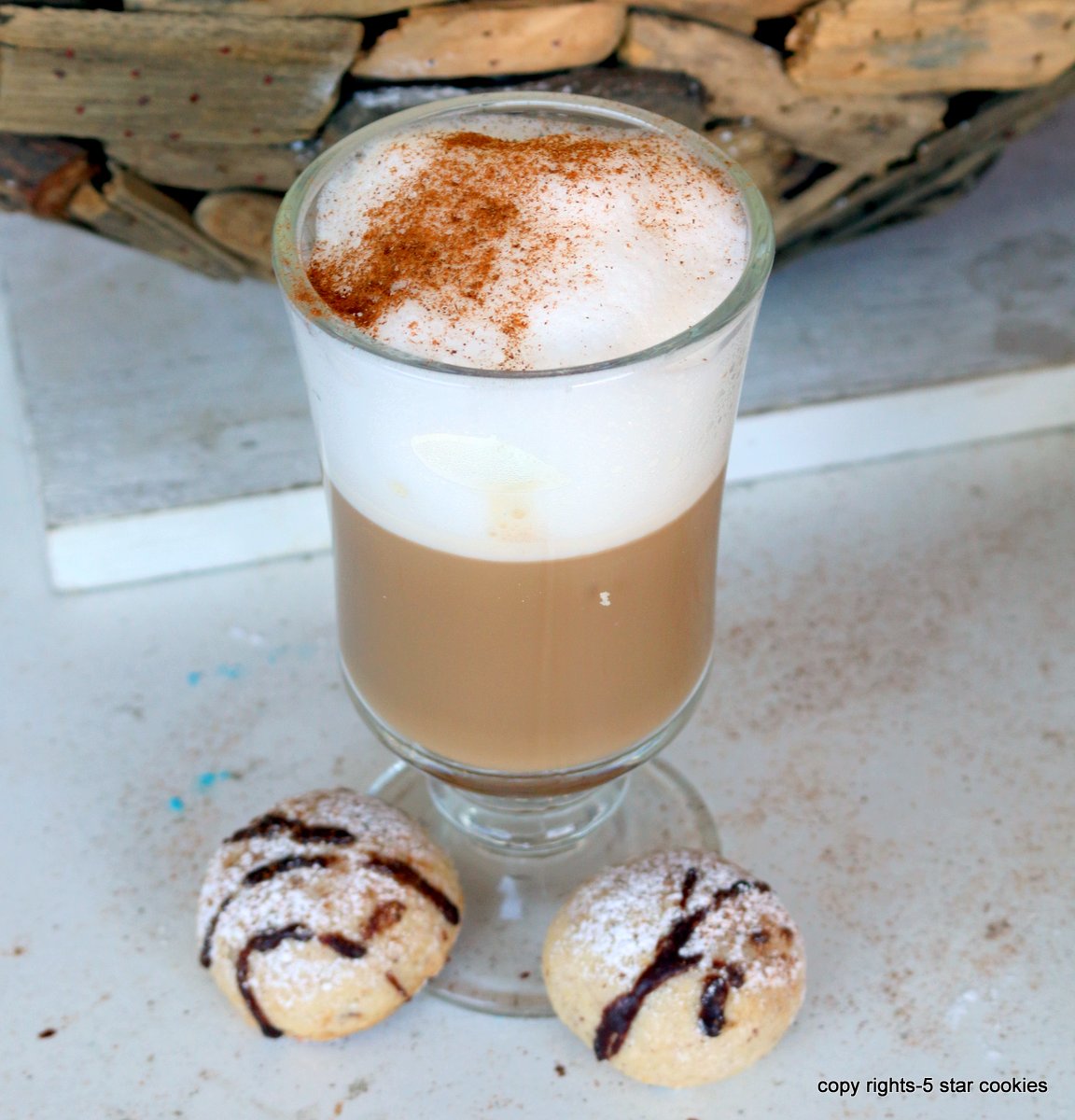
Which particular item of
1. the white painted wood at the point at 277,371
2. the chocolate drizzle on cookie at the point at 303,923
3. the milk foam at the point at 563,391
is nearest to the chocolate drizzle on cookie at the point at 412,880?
the chocolate drizzle on cookie at the point at 303,923

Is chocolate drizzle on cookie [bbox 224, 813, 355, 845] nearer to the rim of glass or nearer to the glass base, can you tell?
the glass base

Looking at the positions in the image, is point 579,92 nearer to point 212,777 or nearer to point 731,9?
point 731,9

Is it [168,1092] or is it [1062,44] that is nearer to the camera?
[168,1092]

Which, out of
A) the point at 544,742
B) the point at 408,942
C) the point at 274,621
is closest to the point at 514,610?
the point at 544,742

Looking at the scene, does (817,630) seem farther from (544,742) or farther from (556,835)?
Result: (544,742)

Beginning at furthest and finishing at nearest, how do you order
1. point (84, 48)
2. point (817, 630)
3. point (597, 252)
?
point (817, 630)
point (84, 48)
point (597, 252)

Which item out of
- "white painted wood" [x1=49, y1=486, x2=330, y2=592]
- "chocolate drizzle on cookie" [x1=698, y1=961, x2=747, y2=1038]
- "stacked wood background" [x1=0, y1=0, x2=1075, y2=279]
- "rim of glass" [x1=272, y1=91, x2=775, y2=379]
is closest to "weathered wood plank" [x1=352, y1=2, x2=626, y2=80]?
"stacked wood background" [x1=0, y1=0, x2=1075, y2=279]

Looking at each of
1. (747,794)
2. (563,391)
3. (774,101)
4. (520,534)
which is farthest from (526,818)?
(774,101)
